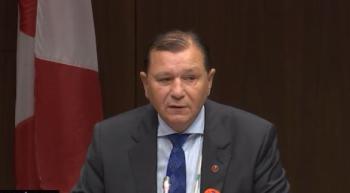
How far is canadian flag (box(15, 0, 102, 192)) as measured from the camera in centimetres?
364

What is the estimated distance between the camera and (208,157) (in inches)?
89.7

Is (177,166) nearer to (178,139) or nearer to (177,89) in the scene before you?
(178,139)

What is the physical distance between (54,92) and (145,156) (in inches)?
57.4

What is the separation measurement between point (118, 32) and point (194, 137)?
1.98 metres

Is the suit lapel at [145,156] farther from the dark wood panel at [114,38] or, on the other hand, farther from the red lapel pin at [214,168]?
the dark wood panel at [114,38]

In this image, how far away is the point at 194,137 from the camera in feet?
7.70

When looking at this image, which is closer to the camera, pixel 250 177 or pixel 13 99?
pixel 250 177

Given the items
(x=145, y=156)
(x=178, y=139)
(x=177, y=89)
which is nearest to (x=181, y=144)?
(x=178, y=139)

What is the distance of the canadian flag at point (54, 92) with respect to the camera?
11.9 ft

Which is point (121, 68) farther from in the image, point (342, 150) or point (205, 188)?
point (205, 188)

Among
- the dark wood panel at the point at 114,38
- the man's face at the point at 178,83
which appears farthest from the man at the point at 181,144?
the dark wood panel at the point at 114,38

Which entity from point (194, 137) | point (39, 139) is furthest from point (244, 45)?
point (194, 137)

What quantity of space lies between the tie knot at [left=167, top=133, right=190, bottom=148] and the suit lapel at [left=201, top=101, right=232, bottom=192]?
7 cm

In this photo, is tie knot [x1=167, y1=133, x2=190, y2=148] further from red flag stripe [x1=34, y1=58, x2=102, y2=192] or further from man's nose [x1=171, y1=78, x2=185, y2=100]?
red flag stripe [x1=34, y1=58, x2=102, y2=192]
